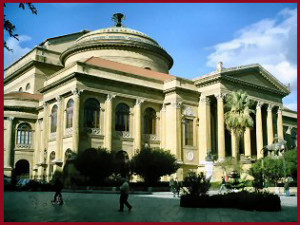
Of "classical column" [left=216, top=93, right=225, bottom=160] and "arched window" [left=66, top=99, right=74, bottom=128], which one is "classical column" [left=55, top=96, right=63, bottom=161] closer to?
"arched window" [left=66, top=99, right=74, bottom=128]

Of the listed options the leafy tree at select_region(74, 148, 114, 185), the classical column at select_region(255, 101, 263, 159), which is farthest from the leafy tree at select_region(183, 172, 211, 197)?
the classical column at select_region(255, 101, 263, 159)

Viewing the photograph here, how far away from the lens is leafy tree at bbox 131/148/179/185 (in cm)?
3441

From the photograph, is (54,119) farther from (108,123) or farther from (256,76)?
(256,76)

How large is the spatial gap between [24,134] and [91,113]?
11364 millimetres

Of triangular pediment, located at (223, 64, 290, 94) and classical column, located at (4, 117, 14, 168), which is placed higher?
triangular pediment, located at (223, 64, 290, 94)

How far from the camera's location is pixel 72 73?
3816 cm

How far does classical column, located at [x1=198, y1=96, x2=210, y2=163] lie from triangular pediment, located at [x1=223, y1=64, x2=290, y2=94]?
425 centimetres

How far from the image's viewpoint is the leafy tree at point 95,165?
32844 mm

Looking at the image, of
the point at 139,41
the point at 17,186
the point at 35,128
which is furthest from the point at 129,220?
the point at 139,41

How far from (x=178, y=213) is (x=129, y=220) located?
2797mm

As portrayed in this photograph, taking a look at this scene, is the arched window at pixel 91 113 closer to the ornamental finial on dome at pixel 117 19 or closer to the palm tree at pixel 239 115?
the palm tree at pixel 239 115

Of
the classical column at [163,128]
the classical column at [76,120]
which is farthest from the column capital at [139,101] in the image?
the classical column at [76,120]

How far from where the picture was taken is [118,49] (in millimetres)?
50219

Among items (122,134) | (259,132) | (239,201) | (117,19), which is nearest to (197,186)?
(239,201)
